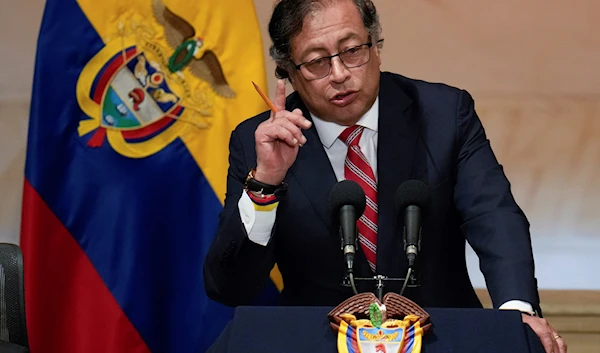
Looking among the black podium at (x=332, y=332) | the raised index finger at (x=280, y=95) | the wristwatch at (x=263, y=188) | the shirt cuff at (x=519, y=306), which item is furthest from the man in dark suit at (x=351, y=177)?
the black podium at (x=332, y=332)

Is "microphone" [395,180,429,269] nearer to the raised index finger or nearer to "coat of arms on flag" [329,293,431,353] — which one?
"coat of arms on flag" [329,293,431,353]

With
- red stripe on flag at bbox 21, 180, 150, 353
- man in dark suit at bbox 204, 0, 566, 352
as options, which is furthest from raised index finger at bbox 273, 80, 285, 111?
red stripe on flag at bbox 21, 180, 150, 353

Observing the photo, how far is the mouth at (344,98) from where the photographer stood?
2.43 meters

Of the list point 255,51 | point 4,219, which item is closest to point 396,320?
point 255,51

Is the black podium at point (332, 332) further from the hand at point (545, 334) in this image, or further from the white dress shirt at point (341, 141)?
the white dress shirt at point (341, 141)

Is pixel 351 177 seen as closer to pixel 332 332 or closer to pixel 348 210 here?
pixel 348 210

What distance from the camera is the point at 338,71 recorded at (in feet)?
7.87

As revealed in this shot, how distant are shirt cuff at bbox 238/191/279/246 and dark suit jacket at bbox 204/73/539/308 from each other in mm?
20

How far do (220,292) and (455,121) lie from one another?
0.80m

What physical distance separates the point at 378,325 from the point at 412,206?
41cm

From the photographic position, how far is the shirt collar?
2.55 metres

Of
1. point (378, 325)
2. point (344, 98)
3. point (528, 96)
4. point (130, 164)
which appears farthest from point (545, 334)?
point (528, 96)

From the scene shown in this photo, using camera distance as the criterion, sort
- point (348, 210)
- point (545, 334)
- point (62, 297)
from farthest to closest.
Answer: point (62, 297) < point (348, 210) < point (545, 334)

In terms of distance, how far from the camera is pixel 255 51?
3.09 m
